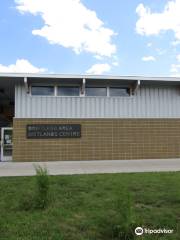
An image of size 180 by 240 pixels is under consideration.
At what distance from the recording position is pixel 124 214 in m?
5.02

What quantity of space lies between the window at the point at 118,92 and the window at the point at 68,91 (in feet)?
6.30

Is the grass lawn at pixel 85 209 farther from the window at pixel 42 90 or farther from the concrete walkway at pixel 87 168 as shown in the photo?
the window at pixel 42 90

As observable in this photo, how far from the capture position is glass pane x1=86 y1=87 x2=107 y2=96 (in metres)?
19.4

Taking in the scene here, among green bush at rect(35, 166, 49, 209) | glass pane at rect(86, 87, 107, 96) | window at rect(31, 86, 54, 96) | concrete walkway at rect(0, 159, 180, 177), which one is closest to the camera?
green bush at rect(35, 166, 49, 209)

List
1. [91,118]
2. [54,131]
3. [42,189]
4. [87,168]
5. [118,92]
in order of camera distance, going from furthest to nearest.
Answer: [118,92] < [91,118] < [54,131] < [87,168] < [42,189]

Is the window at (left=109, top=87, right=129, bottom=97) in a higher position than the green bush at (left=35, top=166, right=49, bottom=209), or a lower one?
higher

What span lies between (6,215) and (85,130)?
12650mm

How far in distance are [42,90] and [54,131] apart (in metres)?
2.37

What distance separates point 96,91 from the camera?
1952 centimetres

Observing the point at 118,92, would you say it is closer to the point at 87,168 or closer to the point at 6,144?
the point at 87,168

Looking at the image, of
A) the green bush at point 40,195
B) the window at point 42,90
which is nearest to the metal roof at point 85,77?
the window at point 42,90

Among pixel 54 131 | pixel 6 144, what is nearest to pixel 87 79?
pixel 54 131

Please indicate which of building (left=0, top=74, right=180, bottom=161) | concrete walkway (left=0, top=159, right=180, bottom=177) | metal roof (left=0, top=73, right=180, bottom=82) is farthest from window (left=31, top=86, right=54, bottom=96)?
concrete walkway (left=0, top=159, right=180, bottom=177)

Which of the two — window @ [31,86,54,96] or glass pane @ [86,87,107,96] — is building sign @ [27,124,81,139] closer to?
window @ [31,86,54,96]
